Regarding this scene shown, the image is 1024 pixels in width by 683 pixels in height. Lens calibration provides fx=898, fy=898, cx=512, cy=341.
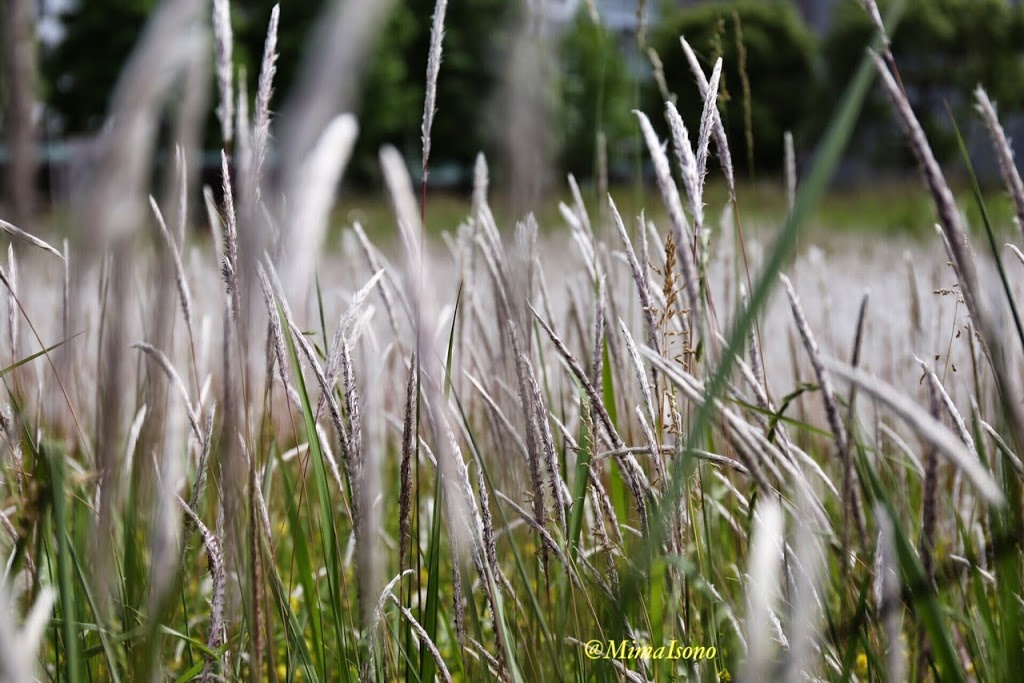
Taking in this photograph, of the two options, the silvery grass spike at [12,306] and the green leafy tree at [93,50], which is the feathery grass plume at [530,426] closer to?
the silvery grass spike at [12,306]

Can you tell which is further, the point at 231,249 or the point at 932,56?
the point at 932,56

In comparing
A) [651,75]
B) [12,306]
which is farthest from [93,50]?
[12,306]

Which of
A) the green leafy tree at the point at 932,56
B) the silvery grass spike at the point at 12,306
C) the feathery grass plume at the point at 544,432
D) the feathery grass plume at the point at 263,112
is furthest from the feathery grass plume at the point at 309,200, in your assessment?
the green leafy tree at the point at 932,56

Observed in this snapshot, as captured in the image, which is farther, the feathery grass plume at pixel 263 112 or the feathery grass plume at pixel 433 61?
the feathery grass plume at pixel 433 61

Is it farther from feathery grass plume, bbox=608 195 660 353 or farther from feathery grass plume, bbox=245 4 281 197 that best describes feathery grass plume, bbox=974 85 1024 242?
feathery grass plume, bbox=245 4 281 197

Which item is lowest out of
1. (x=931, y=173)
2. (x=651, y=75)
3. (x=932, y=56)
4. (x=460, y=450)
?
(x=460, y=450)

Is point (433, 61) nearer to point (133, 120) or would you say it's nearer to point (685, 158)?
point (685, 158)

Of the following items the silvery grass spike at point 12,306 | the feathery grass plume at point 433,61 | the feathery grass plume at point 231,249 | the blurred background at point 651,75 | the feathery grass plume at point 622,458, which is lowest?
the feathery grass plume at point 622,458

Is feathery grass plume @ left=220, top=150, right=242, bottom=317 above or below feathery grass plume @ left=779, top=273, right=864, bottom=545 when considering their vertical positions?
above

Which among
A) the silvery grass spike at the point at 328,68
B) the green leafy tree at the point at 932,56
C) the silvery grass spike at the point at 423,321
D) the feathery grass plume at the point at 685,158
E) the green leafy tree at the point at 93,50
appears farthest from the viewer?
the green leafy tree at the point at 93,50

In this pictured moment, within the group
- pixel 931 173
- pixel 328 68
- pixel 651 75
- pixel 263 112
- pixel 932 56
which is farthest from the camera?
Answer: pixel 932 56

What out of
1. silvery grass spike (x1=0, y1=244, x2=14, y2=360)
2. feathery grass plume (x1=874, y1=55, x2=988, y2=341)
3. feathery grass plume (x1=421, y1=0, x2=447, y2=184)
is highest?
feathery grass plume (x1=421, y1=0, x2=447, y2=184)

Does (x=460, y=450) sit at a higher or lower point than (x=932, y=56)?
lower

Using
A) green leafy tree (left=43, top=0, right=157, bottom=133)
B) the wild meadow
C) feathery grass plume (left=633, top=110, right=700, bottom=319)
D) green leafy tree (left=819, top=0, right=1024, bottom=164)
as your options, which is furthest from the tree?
green leafy tree (left=43, top=0, right=157, bottom=133)
